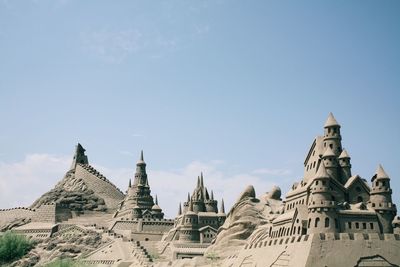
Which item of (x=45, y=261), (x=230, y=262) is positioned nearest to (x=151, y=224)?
(x=45, y=261)

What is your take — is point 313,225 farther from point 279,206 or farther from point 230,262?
point 279,206

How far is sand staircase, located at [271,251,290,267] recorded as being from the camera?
53.5 metres

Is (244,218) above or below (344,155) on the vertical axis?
below

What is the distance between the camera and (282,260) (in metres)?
54.2

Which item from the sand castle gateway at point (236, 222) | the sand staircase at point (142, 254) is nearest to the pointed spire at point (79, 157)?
the sand castle gateway at point (236, 222)

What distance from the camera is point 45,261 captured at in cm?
9912

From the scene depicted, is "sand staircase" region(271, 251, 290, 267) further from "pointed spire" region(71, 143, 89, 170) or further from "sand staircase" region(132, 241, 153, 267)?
"pointed spire" region(71, 143, 89, 170)

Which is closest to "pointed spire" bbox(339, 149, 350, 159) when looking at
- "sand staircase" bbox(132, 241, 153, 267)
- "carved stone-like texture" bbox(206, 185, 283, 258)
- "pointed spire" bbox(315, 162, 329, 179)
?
"pointed spire" bbox(315, 162, 329, 179)

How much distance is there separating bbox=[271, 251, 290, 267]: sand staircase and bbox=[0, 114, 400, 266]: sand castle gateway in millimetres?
127

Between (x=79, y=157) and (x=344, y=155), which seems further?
(x=79, y=157)

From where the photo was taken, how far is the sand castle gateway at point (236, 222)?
53.2 m

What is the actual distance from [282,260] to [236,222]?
23314mm

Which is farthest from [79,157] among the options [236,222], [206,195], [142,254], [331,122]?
[331,122]

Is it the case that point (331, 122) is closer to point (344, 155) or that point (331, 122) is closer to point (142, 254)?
point (344, 155)
